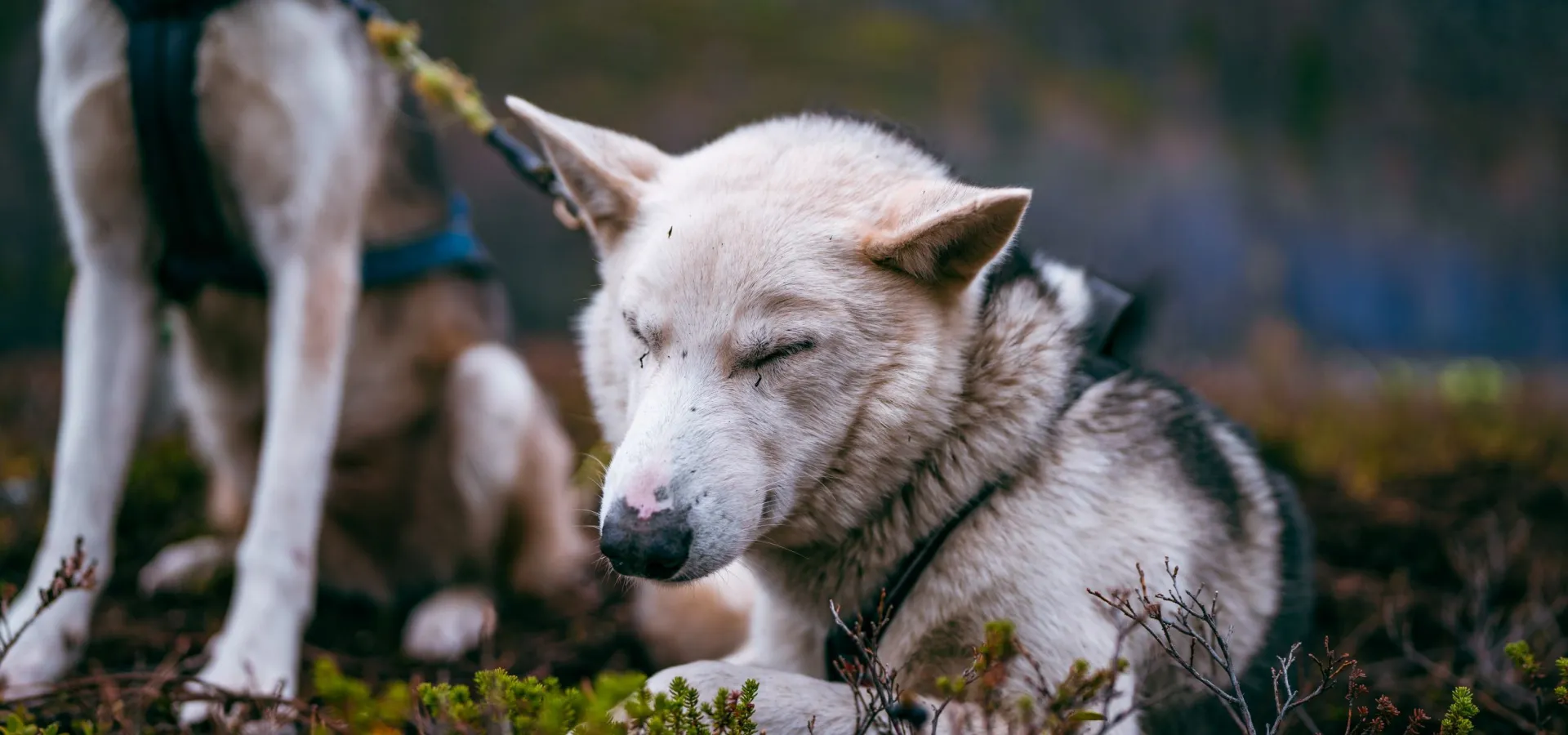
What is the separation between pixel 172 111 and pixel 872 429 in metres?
1.92

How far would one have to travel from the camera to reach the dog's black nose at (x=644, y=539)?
1672 millimetres

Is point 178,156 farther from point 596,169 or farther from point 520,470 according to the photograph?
point 520,470

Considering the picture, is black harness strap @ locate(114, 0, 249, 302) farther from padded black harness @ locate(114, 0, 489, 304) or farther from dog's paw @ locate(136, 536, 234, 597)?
dog's paw @ locate(136, 536, 234, 597)

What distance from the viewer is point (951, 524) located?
196 centimetres

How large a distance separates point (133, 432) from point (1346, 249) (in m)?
9.32

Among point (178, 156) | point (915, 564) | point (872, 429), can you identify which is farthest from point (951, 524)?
point (178, 156)

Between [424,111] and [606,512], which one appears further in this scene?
[424,111]

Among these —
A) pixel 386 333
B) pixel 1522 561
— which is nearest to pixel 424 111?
pixel 386 333

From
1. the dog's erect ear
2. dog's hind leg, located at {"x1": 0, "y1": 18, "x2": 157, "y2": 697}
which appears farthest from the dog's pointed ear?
dog's hind leg, located at {"x1": 0, "y1": 18, "x2": 157, "y2": 697}

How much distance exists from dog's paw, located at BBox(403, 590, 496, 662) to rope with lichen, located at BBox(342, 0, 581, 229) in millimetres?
1216

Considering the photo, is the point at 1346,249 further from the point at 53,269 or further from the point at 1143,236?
the point at 53,269

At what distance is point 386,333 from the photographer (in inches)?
127

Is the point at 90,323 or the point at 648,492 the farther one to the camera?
the point at 90,323

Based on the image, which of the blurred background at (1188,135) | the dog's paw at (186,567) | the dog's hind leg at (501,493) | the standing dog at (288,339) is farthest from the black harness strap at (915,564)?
the blurred background at (1188,135)
